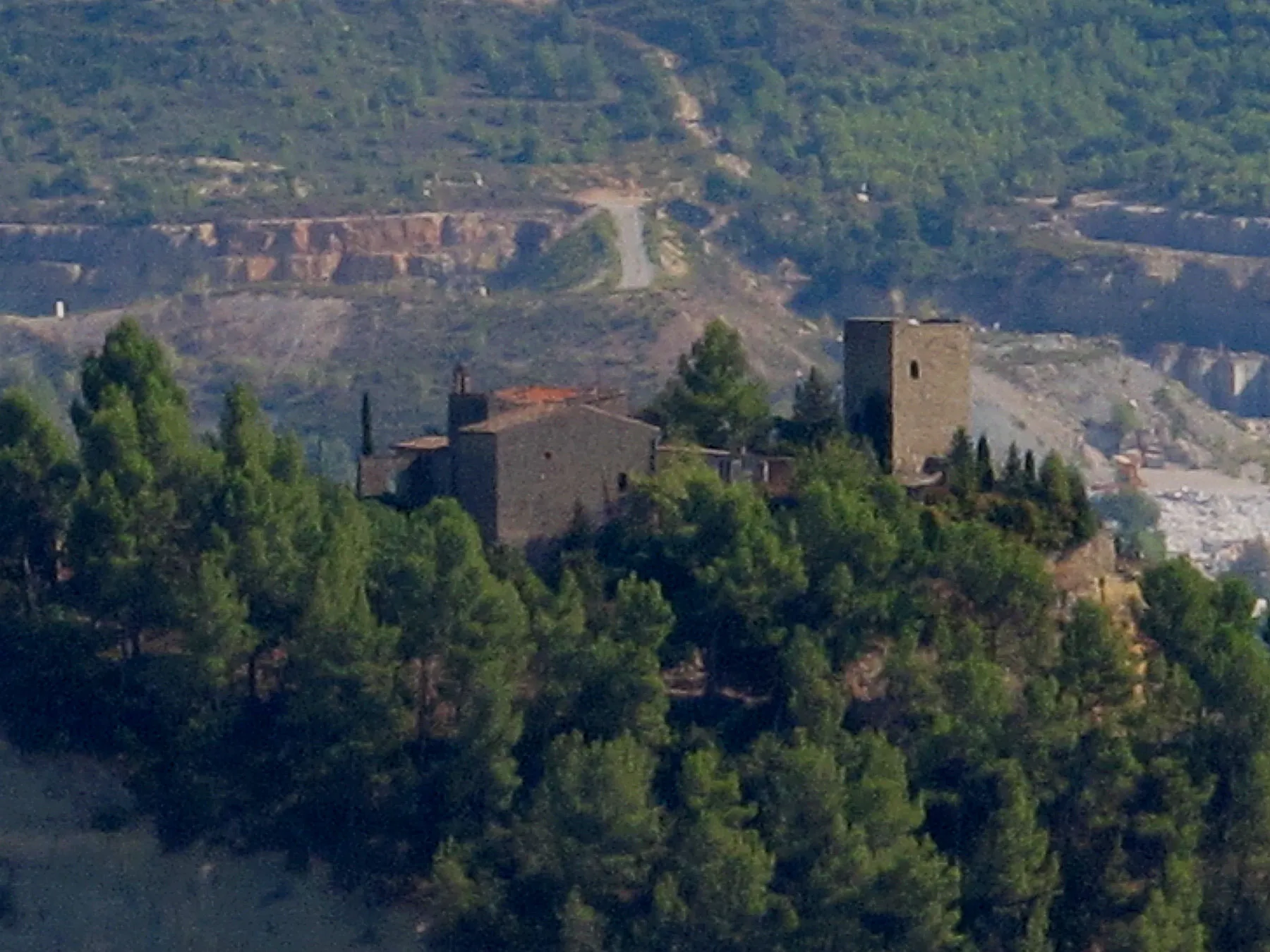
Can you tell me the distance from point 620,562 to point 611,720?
108 inches

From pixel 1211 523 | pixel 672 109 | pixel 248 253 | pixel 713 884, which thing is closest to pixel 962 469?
pixel 713 884

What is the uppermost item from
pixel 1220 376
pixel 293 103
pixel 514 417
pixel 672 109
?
pixel 514 417

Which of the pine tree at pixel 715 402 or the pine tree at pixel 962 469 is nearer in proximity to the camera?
the pine tree at pixel 962 469

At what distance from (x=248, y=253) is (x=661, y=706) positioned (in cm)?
7251

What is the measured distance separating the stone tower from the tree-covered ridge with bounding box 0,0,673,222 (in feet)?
228

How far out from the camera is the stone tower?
53.0m

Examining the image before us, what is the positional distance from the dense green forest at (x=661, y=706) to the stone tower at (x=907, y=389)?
1.90m

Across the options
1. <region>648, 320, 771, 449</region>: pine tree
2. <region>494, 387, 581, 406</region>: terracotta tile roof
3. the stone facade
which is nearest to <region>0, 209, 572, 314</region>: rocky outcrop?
<region>494, 387, 581, 406</region>: terracotta tile roof

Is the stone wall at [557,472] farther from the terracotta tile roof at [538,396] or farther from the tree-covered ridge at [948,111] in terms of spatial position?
the tree-covered ridge at [948,111]

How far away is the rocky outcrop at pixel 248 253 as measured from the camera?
119750mm

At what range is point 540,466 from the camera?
51.0 m

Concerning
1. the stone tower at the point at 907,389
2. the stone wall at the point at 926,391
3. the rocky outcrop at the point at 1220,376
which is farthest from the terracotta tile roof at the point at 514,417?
the rocky outcrop at the point at 1220,376

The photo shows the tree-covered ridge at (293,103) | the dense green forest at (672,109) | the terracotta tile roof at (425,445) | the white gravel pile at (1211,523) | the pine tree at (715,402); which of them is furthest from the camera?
the dense green forest at (672,109)

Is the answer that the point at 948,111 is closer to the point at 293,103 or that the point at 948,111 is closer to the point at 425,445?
the point at 293,103
